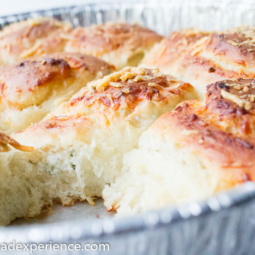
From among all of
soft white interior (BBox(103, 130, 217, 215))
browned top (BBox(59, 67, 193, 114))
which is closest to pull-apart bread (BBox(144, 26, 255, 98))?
browned top (BBox(59, 67, 193, 114))

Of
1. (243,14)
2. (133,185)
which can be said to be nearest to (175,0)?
(243,14)

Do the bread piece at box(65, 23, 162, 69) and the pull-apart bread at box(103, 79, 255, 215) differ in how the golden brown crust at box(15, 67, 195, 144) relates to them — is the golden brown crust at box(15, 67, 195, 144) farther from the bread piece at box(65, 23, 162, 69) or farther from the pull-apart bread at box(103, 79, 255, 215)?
the bread piece at box(65, 23, 162, 69)

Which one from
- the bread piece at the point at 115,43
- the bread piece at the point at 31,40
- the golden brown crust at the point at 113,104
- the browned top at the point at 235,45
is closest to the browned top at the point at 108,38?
the bread piece at the point at 115,43

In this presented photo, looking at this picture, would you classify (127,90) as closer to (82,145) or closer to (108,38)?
(82,145)

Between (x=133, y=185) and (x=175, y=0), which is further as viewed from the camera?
(x=175, y=0)

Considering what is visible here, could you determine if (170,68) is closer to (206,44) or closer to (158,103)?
(206,44)

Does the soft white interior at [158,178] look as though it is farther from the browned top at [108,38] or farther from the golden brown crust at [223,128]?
the browned top at [108,38]
